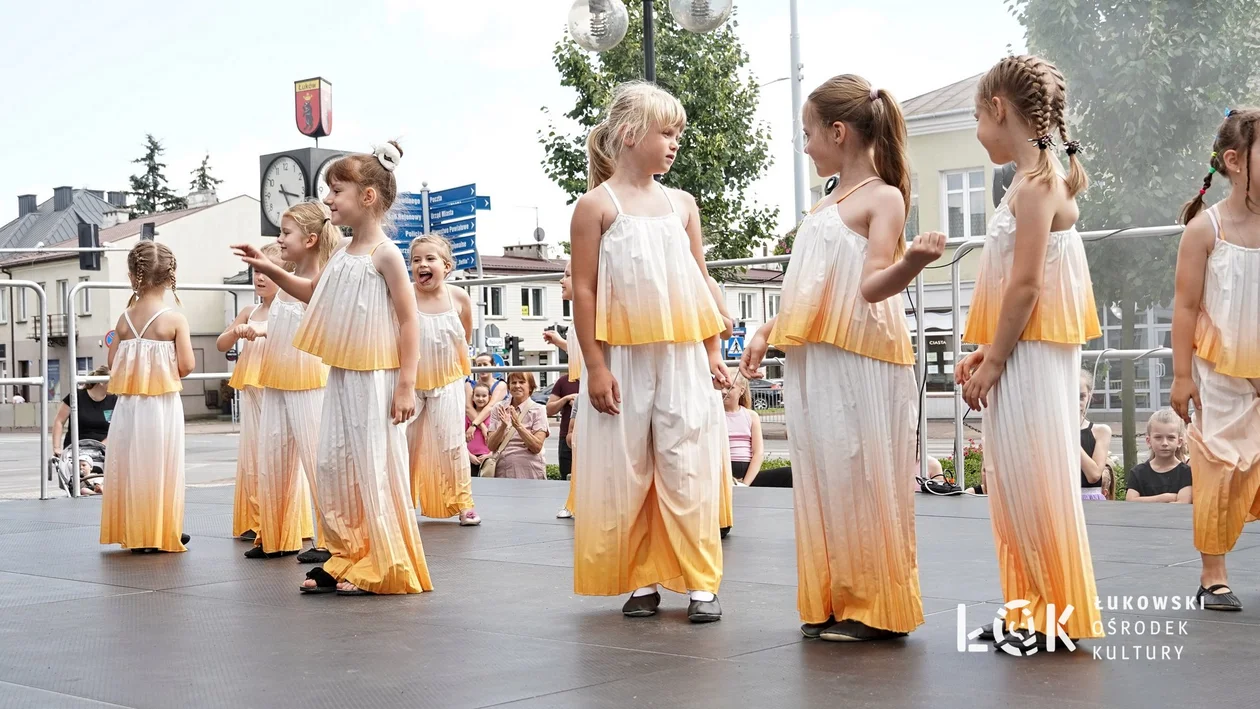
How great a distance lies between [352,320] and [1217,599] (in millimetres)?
3357

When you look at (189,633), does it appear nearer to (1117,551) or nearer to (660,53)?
(1117,551)

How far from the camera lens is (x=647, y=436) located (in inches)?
187

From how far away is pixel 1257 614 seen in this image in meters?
4.38

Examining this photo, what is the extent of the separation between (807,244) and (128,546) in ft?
14.7

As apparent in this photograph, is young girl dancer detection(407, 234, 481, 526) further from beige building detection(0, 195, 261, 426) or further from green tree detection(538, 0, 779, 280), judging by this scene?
beige building detection(0, 195, 261, 426)

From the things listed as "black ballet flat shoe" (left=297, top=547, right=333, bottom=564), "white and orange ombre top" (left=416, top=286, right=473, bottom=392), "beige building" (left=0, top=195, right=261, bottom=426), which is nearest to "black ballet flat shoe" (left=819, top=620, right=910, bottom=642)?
"black ballet flat shoe" (left=297, top=547, right=333, bottom=564)

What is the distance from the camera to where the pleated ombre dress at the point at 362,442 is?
5.42m

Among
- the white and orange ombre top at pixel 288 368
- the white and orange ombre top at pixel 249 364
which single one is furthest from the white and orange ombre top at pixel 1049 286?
the white and orange ombre top at pixel 249 364

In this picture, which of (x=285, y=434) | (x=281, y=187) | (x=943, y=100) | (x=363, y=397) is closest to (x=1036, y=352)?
(x=363, y=397)

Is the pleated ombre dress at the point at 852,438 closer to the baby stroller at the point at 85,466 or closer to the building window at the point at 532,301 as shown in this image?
the baby stroller at the point at 85,466

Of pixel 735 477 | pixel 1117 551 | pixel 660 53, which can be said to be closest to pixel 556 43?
pixel 660 53

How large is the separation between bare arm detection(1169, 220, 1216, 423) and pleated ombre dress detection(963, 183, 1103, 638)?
931 mm

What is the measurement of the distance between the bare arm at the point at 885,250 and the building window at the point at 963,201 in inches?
1246

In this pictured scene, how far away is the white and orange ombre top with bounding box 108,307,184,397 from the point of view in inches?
281
